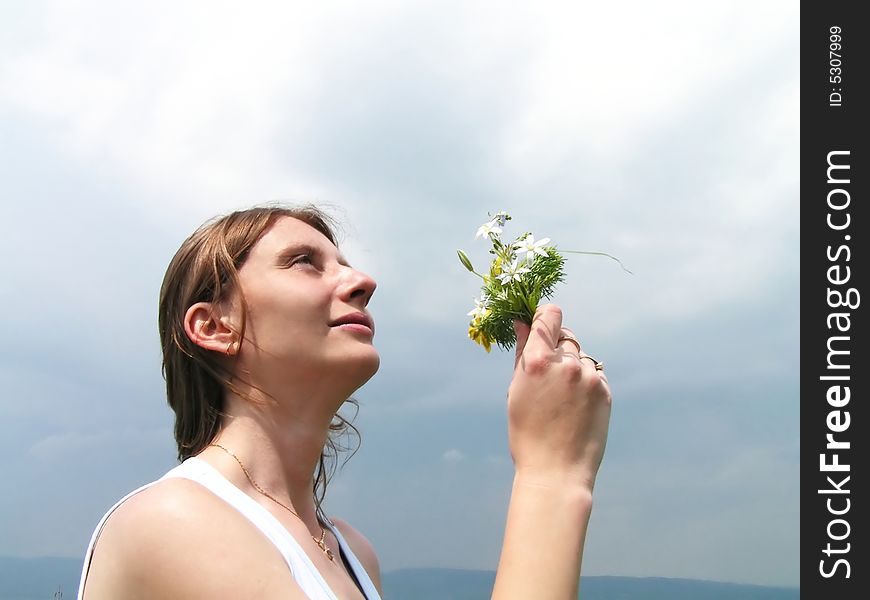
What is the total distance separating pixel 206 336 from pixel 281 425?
2.16 feet

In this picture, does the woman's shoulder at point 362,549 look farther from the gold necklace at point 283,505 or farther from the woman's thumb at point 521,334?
the woman's thumb at point 521,334

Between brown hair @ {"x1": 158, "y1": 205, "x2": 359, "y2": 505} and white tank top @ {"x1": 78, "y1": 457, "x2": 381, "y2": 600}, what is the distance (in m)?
0.56

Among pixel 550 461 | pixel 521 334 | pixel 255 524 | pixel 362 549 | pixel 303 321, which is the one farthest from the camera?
pixel 362 549

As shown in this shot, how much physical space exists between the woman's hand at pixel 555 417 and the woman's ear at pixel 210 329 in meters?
1.64

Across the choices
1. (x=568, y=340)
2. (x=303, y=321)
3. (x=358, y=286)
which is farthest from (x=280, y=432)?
(x=568, y=340)

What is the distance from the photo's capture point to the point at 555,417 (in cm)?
346

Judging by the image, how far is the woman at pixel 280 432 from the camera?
332cm

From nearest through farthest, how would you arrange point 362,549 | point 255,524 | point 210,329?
point 255,524, point 210,329, point 362,549

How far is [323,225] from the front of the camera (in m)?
5.20

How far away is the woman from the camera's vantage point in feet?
10.9

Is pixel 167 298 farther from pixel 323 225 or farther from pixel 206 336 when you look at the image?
pixel 323 225

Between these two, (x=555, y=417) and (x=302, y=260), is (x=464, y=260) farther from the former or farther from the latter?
(x=555, y=417)

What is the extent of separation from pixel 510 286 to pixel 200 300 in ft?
5.77

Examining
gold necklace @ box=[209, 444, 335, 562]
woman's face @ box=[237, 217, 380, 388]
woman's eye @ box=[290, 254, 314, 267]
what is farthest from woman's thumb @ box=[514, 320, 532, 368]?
gold necklace @ box=[209, 444, 335, 562]
